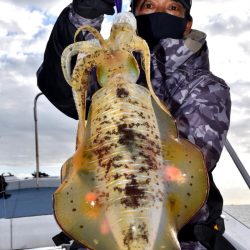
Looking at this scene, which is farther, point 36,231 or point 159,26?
point 36,231

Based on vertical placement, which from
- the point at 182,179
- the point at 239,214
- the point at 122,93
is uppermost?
the point at 122,93

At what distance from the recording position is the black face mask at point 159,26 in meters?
3.37

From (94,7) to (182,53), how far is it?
91 centimetres

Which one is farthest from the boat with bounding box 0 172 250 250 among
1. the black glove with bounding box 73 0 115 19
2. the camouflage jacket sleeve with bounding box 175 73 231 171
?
the black glove with bounding box 73 0 115 19

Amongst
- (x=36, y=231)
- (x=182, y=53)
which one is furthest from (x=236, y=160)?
(x=36, y=231)

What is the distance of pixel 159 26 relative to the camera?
3.41m

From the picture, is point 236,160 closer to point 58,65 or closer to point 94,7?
point 58,65

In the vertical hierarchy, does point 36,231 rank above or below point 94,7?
below

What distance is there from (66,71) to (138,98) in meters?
0.37

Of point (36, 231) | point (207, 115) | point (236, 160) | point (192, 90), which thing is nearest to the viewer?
point (207, 115)

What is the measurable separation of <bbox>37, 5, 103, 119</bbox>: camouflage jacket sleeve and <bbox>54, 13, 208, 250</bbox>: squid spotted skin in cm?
99

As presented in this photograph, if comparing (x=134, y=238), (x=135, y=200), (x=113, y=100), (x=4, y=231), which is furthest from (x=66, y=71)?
(x=4, y=231)

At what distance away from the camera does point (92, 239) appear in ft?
5.66

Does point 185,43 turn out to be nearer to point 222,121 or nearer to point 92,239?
point 222,121
